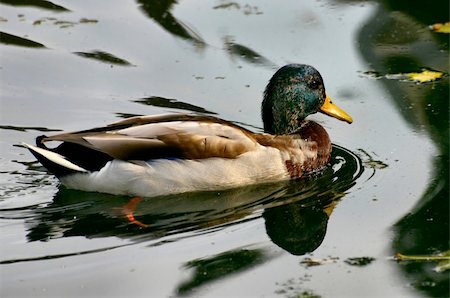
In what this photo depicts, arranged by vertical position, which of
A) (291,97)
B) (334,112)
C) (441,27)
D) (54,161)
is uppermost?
(441,27)

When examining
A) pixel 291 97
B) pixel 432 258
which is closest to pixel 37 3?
pixel 291 97

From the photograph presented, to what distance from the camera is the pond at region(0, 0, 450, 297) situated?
6.38 meters

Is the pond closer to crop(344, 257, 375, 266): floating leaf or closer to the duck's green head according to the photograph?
crop(344, 257, 375, 266): floating leaf

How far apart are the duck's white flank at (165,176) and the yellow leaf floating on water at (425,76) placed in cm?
230

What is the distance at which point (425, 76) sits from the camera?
9.66 meters

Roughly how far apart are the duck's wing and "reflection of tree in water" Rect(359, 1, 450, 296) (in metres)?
1.41

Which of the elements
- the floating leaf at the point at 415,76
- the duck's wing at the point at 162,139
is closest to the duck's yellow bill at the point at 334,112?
the duck's wing at the point at 162,139

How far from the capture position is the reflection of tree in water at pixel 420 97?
265 inches

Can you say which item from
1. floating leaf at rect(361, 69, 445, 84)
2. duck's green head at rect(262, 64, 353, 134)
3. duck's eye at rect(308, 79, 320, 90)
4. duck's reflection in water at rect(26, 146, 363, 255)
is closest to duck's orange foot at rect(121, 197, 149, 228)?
duck's reflection in water at rect(26, 146, 363, 255)

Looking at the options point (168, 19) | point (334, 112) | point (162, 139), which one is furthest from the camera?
point (168, 19)

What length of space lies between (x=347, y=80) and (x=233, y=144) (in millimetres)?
2072

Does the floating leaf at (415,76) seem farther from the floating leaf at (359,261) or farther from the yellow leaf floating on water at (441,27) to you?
the floating leaf at (359,261)

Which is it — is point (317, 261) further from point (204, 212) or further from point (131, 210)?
point (131, 210)

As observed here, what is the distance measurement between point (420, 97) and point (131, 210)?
293cm
